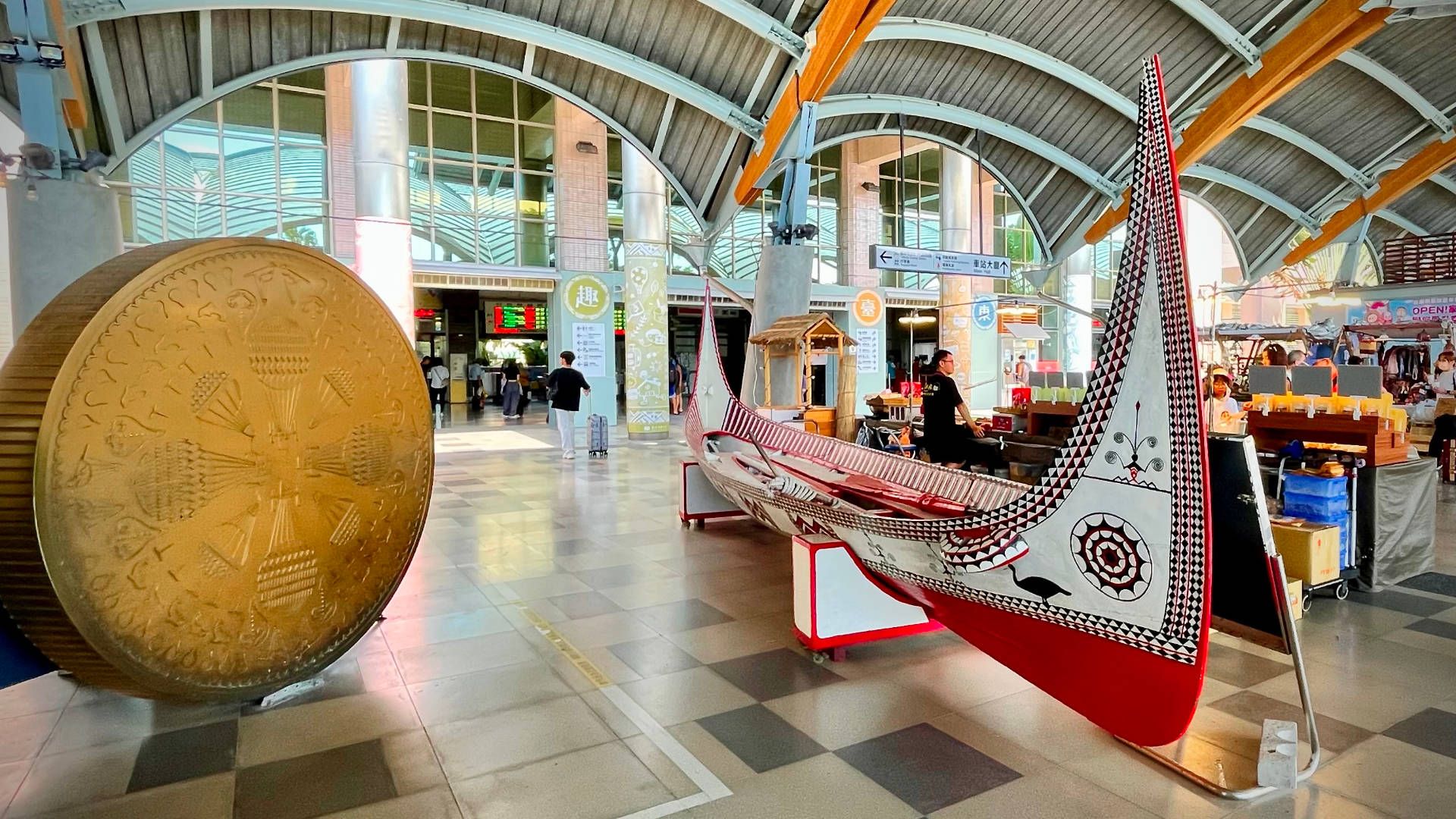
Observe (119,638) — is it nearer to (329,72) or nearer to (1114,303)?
(1114,303)

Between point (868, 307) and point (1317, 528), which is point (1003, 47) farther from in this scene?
point (868, 307)

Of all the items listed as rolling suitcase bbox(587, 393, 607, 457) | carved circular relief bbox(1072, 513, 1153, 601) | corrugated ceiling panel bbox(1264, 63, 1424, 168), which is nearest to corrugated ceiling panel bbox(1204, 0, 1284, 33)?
corrugated ceiling panel bbox(1264, 63, 1424, 168)

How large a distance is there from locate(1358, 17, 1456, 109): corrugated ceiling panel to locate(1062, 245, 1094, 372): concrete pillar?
8635mm

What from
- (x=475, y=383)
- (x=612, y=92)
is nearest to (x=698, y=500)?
(x=612, y=92)

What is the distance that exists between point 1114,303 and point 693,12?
9.11 meters

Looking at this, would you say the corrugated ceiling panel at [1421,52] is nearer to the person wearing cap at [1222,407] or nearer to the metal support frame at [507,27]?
the person wearing cap at [1222,407]

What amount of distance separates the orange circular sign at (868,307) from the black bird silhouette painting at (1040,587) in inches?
745

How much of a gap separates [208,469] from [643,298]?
12.9 meters

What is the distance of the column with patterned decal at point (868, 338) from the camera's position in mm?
21516

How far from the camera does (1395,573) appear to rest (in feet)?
17.0

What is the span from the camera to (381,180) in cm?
1327

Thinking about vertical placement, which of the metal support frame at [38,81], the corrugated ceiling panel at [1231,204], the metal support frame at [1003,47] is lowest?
the metal support frame at [38,81]

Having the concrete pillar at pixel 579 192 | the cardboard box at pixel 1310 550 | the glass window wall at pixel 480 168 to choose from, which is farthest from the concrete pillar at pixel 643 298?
the cardboard box at pixel 1310 550

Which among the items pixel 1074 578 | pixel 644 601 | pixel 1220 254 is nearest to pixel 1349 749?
pixel 1074 578
